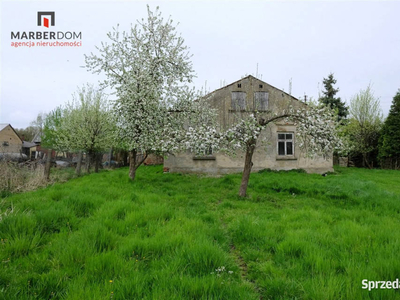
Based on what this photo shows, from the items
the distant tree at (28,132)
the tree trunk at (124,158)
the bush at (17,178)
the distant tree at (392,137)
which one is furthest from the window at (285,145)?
the distant tree at (28,132)

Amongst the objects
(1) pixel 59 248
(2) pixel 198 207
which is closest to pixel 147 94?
(2) pixel 198 207

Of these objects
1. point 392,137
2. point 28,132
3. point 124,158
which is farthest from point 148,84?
point 28,132

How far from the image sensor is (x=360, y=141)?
957 inches

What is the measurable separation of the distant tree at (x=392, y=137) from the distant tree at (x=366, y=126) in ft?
5.44

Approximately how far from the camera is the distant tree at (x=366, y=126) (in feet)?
79.8

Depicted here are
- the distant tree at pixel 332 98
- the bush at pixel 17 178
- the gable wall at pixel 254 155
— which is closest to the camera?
the bush at pixel 17 178

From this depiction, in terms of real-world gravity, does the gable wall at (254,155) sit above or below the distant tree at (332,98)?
below

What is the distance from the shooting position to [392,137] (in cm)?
2156

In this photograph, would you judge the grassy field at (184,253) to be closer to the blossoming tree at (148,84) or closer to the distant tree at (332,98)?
the blossoming tree at (148,84)

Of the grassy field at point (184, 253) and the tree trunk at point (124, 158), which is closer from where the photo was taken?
the grassy field at point (184, 253)

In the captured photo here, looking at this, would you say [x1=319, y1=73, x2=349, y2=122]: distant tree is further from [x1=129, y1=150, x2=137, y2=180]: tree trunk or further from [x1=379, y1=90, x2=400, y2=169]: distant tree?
[x1=129, y1=150, x2=137, y2=180]: tree trunk

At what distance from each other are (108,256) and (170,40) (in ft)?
35.1

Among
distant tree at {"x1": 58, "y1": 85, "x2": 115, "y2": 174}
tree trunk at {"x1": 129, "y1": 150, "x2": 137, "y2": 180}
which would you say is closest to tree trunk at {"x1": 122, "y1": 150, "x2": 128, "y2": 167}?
distant tree at {"x1": 58, "y1": 85, "x2": 115, "y2": 174}

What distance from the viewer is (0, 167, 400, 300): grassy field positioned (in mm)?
2674
